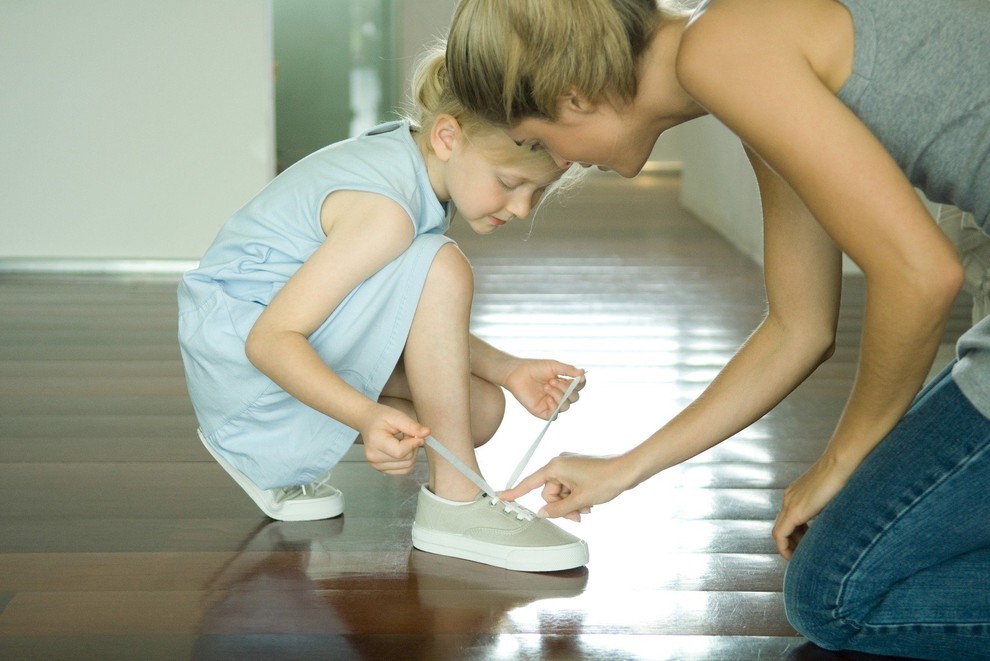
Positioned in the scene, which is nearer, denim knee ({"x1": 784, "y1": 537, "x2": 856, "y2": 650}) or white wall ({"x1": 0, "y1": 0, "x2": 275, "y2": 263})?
denim knee ({"x1": 784, "y1": 537, "x2": 856, "y2": 650})

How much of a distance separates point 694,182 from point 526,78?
4.50m

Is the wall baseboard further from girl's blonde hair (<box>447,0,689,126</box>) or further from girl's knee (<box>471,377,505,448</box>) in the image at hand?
girl's blonde hair (<box>447,0,689,126</box>)

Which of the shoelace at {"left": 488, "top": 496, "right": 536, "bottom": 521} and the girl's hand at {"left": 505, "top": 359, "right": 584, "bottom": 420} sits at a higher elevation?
the girl's hand at {"left": 505, "top": 359, "right": 584, "bottom": 420}

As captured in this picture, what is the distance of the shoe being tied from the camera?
1.29m

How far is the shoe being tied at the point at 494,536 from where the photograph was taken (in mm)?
1289

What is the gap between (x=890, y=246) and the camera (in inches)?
35.4

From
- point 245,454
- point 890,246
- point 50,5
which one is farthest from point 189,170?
point 890,246

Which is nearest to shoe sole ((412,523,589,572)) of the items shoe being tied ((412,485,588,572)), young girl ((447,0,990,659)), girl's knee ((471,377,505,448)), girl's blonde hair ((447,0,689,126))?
shoe being tied ((412,485,588,572))

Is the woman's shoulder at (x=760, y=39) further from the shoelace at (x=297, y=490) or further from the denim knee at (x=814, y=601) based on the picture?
the shoelace at (x=297, y=490)

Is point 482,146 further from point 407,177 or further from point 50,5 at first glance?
point 50,5

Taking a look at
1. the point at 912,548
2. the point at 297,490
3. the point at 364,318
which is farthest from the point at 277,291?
the point at 912,548

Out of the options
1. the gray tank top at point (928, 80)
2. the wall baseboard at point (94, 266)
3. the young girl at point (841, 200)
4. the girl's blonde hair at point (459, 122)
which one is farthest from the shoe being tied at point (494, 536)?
the wall baseboard at point (94, 266)

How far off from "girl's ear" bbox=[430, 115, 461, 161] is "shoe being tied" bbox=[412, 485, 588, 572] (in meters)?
0.40

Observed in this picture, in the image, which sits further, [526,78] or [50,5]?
[50,5]
